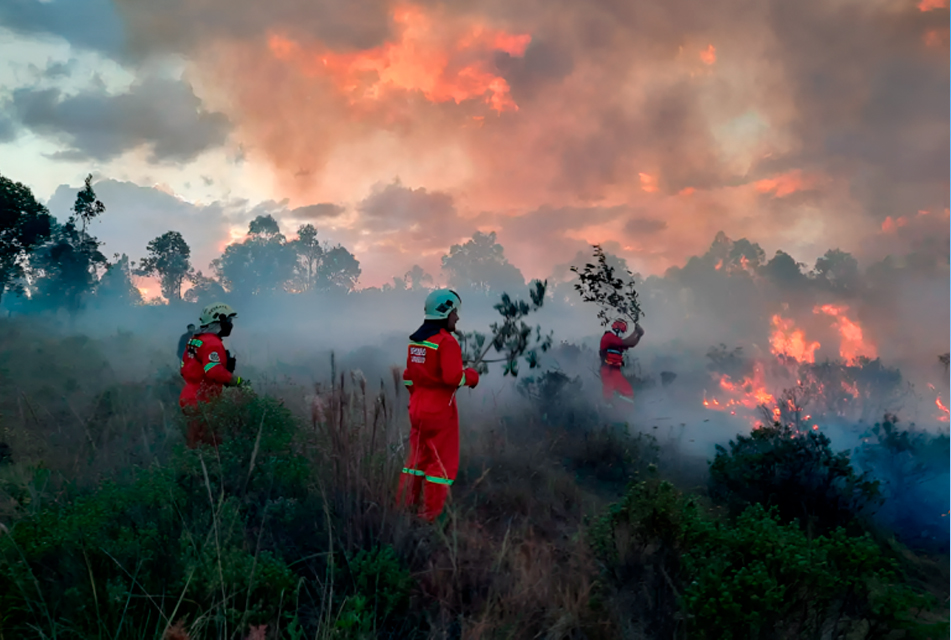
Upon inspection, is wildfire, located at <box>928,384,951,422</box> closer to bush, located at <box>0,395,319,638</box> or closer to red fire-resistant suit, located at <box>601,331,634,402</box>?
red fire-resistant suit, located at <box>601,331,634,402</box>

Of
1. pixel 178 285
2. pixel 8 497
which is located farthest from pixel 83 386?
pixel 178 285

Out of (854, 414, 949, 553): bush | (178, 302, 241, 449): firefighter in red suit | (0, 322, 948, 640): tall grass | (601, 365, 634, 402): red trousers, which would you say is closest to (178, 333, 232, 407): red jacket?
(178, 302, 241, 449): firefighter in red suit

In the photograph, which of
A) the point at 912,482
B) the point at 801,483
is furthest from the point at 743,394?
the point at 801,483

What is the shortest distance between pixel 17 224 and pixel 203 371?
68.3 ft

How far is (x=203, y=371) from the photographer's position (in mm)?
6023

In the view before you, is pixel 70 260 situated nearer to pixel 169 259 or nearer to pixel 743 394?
pixel 169 259

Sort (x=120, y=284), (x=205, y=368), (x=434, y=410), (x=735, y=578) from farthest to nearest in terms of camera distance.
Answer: (x=120, y=284), (x=205, y=368), (x=434, y=410), (x=735, y=578)

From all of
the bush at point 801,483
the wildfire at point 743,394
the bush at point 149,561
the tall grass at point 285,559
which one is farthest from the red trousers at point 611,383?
the bush at point 149,561

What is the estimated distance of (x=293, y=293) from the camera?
50.5 m

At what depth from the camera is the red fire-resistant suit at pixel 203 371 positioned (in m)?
5.59

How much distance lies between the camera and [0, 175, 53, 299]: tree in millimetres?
20438

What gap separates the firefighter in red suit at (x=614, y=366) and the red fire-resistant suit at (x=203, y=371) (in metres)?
6.83

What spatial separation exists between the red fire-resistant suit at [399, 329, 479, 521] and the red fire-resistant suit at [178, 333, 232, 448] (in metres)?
2.03

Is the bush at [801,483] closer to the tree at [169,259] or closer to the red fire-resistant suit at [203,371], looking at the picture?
the red fire-resistant suit at [203,371]
